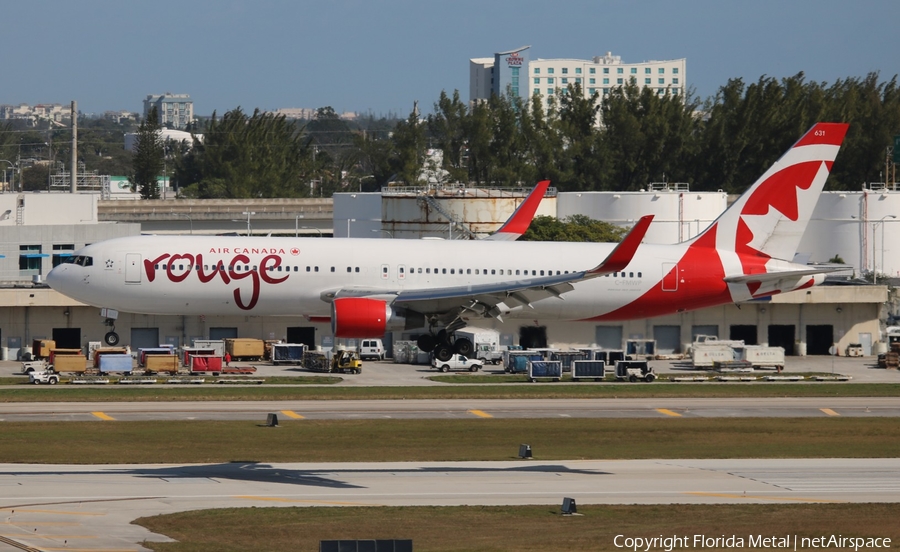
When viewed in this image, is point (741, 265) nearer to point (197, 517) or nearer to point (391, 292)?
point (391, 292)

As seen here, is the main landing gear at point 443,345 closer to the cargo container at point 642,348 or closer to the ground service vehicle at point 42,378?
the ground service vehicle at point 42,378

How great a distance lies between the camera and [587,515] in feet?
142

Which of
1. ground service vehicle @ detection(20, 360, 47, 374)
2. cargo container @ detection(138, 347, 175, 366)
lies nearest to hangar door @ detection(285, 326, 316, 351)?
cargo container @ detection(138, 347, 175, 366)

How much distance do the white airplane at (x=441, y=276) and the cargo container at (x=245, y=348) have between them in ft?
151

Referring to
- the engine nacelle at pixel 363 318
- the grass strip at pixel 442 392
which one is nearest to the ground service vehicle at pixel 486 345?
the grass strip at pixel 442 392

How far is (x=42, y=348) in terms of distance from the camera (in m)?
101

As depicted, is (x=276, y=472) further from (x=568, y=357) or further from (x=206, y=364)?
(x=568, y=357)

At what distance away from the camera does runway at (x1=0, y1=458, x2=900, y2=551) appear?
42719 mm

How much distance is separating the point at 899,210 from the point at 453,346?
327 ft

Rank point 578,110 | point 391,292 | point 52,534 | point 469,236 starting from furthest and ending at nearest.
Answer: point 578,110 → point 469,236 → point 391,292 → point 52,534

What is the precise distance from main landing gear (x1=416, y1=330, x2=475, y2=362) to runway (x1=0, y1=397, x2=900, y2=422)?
1872cm

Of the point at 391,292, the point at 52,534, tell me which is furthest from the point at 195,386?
the point at 52,534

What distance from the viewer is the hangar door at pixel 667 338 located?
113812 millimetres

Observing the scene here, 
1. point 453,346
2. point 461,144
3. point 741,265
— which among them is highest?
point 461,144
